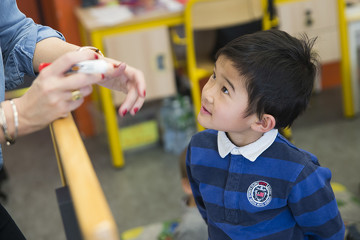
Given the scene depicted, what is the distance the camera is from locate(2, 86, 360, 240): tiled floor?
7.45 ft

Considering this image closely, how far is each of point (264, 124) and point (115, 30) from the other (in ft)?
5.47

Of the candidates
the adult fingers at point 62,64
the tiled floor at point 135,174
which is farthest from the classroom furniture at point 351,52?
the adult fingers at point 62,64

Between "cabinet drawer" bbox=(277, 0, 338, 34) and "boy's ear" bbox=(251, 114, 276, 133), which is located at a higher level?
"boy's ear" bbox=(251, 114, 276, 133)

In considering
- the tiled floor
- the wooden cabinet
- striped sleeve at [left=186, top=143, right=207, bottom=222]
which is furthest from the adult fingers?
the wooden cabinet

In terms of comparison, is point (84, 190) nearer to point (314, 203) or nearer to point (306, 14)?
point (314, 203)

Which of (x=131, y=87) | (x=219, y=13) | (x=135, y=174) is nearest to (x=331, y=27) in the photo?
(x=219, y=13)

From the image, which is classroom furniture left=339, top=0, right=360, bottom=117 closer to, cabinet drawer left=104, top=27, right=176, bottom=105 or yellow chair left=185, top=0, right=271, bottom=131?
yellow chair left=185, top=0, right=271, bottom=131

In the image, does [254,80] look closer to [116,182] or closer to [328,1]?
[116,182]

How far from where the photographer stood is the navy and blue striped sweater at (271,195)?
0.96 metres

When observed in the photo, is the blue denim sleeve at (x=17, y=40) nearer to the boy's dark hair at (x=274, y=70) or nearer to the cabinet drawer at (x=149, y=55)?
the boy's dark hair at (x=274, y=70)

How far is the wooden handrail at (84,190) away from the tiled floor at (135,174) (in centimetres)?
152

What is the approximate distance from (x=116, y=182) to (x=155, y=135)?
442mm

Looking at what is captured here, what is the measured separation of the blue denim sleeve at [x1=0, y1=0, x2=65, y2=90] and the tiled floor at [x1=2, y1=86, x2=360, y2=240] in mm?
1165

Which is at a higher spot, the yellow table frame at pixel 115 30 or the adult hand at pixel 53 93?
the adult hand at pixel 53 93
